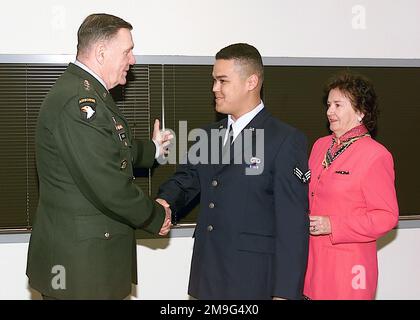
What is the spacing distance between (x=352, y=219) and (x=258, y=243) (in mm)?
520

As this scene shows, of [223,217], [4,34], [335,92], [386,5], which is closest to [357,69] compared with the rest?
[386,5]

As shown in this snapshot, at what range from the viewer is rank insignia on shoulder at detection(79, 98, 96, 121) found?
2.37 m

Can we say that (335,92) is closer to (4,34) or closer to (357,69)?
(357,69)

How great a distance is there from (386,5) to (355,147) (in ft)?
5.11

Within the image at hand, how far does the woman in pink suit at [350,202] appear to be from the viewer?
2.74 metres

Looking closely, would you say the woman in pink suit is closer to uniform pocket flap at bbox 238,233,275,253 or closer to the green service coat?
uniform pocket flap at bbox 238,233,275,253

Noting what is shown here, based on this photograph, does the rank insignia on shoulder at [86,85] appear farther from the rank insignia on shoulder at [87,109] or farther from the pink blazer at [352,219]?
the pink blazer at [352,219]

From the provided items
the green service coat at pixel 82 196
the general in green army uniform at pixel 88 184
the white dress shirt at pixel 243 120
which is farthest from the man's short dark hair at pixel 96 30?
the white dress shirt at pixel 243 120

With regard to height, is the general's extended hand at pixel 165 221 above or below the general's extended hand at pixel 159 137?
below

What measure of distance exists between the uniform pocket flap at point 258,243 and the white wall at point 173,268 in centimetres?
137

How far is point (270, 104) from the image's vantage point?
3875mm

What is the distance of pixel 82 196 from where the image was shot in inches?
95.5

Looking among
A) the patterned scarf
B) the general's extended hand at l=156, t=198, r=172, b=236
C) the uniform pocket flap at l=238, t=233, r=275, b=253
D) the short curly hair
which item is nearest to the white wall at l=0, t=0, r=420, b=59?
the short curly hair

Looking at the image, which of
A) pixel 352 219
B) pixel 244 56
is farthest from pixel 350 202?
pixel 244 56
